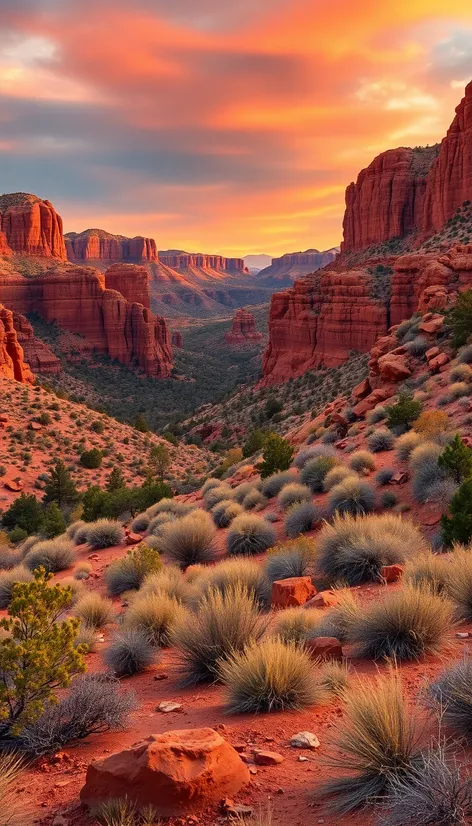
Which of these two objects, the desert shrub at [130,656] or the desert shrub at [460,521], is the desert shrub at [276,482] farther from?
the desert shrub at [130,656]

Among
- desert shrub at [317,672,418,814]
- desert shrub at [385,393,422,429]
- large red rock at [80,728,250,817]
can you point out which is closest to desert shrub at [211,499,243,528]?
desert shrub at [385,393,422,429]

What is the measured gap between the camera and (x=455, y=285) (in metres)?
32.4

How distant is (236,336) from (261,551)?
122 meters

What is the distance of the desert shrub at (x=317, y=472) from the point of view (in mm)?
17156

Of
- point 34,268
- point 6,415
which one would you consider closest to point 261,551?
point 6,415

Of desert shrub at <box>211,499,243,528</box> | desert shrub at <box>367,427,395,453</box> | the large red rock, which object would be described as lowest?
desert shrub at <box>211,499,243,528</box>

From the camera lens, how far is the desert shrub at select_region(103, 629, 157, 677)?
8.21 metres

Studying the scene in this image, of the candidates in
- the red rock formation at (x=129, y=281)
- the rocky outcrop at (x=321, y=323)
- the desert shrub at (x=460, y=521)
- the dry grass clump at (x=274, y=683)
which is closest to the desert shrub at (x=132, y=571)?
the desert shrub at (x=460, y=521)

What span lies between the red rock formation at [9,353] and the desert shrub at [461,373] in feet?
135

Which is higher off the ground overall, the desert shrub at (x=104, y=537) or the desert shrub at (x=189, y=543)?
the desert shrub at (x=189, y=543)

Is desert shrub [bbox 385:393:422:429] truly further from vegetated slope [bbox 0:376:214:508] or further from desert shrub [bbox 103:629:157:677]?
vegetated slope [bbox 0:376:214:508]

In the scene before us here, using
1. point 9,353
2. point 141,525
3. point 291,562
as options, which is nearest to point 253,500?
point 141,525

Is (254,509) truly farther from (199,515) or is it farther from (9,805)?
(9,805)

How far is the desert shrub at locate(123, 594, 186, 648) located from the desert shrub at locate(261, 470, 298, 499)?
9.58 m
